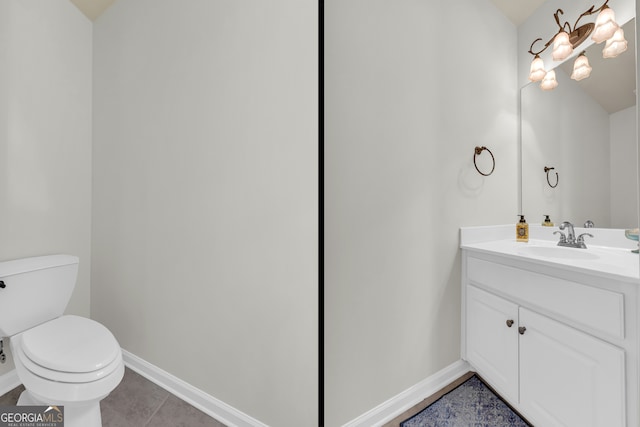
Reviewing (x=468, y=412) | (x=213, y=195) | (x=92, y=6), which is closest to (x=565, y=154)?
(x=468, y=412)

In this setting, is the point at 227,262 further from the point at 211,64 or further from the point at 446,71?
the point at 446,71

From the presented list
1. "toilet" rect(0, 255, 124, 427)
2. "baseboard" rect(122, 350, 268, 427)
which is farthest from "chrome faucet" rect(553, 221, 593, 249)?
"toilet" rect(0, 255, 124, 427)

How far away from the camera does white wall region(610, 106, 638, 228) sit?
42cm

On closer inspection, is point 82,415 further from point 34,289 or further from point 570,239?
point 570,239

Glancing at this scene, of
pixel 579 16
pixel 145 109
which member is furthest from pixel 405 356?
pixel 145 109

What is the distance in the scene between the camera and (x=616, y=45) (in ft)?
1.62

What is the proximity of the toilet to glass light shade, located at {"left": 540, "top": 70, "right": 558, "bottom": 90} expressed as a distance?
1522 mm

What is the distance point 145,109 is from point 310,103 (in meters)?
0.94

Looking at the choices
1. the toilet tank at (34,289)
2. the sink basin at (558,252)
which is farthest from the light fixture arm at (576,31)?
the toilet tank at (34,289)

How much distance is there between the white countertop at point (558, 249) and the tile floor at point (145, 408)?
3.72 feet

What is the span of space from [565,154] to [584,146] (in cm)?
11

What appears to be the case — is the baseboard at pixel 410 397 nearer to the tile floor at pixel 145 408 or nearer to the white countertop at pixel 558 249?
the white countertop at pixel 558 249

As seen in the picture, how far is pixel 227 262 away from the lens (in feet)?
3.22

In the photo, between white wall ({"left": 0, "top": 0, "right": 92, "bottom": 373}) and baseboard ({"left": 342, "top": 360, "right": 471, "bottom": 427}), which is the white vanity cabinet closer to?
baseboard ({"left": 342, "top": 360, "right": 471, "bottom": 427})
